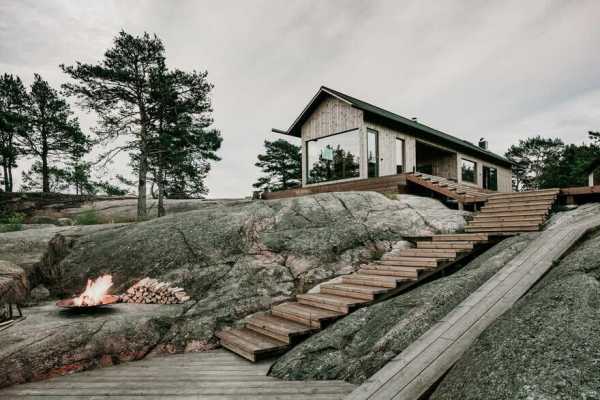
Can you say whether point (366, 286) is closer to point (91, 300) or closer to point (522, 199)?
point (91, 300)

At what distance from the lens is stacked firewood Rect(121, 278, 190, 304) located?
638 centimetres

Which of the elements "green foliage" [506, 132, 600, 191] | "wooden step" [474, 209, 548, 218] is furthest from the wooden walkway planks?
"green foliage" [506, 132, 600, 191]

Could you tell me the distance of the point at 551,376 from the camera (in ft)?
7.39

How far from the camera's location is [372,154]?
49.3ft

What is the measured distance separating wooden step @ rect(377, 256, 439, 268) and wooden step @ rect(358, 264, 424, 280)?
247 millimetres

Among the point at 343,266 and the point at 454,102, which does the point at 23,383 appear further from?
the point at 454,102

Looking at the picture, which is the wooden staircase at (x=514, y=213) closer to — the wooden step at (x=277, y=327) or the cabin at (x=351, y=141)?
the cabin at (x=351, y=141)

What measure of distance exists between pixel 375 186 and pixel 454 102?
18.3 meters

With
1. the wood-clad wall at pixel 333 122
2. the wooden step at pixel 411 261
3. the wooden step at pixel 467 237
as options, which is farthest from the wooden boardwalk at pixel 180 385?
the wood-clad wall at pixel 333 122

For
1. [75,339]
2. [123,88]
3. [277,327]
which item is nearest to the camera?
[75,339]

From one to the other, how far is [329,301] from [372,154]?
10.5 m

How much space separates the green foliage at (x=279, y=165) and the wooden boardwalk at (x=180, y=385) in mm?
29941

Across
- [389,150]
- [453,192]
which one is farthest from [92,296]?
[389,150]

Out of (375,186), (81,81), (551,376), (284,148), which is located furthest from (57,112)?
(551,376)
